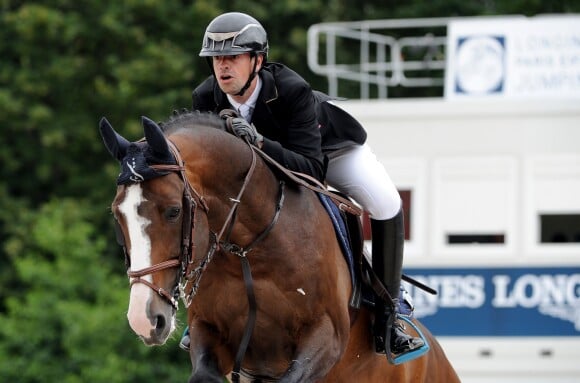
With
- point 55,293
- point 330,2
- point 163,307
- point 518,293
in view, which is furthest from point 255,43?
point 330,2

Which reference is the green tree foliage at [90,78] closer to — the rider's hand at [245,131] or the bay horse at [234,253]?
the bay horse at [234,253]

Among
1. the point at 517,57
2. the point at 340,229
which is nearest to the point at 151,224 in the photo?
the point at 340,229

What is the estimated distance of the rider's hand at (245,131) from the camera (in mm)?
6301

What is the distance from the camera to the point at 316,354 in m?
6.43

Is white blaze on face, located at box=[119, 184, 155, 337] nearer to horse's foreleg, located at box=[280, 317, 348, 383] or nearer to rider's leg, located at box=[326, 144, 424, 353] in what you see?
horse's foreleg, located at box=[280, 317, 348, 383]

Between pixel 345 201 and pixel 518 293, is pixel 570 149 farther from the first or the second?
pixel 345 201

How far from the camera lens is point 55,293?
1942 centimetres

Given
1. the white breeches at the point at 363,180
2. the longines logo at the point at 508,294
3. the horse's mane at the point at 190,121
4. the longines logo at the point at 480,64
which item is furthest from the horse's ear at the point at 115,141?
the longines logo at the point at 480,64

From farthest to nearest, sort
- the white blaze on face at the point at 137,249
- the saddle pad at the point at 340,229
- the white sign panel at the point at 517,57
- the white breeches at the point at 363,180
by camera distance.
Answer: the white sign panel at the point at 517,57 → the white breeches at the point at 363,180 → the saddle pad at the point at 340,229 → the white blaze on face at the point at 137,249

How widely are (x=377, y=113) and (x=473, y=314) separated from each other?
2901mm

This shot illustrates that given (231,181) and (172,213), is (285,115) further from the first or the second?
(172,213)

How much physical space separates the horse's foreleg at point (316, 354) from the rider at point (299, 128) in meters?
0.67

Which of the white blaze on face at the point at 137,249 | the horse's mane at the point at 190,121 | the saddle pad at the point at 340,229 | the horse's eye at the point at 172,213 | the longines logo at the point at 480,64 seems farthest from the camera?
→ the longines logo at the point at 480,64

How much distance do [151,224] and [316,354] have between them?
4.11ft
